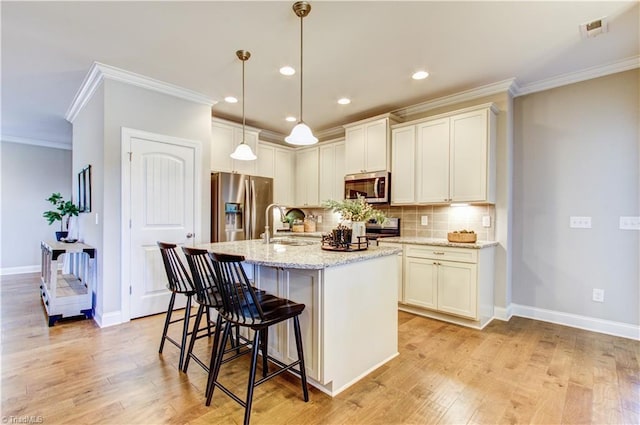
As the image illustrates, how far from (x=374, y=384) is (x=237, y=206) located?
291 centimetres

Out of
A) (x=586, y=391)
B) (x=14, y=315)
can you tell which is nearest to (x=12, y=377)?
(x=14, y=315)

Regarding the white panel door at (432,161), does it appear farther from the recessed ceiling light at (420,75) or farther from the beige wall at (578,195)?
the beige wall at (578,195)

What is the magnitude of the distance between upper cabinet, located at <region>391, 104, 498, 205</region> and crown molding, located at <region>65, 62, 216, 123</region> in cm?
269

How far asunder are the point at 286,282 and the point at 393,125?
2.98 meters

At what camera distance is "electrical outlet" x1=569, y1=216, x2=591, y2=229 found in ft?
10.4

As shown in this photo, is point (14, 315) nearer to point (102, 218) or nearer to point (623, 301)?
point (102, 218)

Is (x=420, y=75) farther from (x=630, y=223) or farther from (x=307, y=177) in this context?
(x=307, y=177)

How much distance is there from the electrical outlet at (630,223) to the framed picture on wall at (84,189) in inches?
233

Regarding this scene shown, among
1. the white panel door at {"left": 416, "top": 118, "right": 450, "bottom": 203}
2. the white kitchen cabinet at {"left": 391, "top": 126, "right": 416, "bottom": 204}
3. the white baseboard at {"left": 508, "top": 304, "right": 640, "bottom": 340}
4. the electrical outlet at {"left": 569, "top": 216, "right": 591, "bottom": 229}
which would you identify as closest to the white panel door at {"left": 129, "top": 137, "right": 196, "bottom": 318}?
the white kitchen cabinet at {"left": 391, "top": 126, "right": 416, "bottom": 204}

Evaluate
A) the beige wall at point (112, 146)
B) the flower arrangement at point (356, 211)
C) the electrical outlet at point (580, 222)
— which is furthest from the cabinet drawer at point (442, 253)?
the beige wall at point (112, 146)

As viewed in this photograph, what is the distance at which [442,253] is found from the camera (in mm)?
3387

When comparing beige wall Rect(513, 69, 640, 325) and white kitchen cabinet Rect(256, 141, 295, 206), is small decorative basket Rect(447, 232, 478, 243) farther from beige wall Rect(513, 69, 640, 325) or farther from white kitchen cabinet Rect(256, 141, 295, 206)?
white kitchen cabinet Rect(256, 141, 295, 206)

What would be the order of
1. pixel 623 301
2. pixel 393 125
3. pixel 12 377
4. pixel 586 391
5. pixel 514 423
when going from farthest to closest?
pixel 393 125, pixel 623 301, pixel 12 377, pixel 586 391, pixel 514 423

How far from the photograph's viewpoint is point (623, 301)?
117 inches
